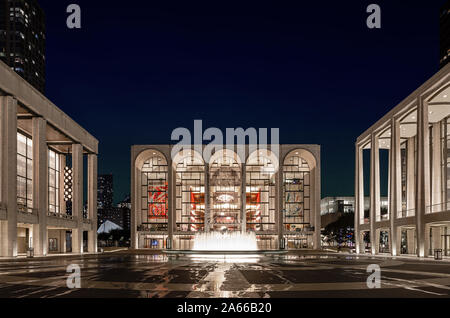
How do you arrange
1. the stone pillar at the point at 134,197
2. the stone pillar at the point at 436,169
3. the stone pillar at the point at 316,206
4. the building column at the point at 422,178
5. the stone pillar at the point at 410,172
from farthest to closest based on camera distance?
the stone pillar at the point at 134,197 < the stone pillar at the point at 316,206 < the stone pillar at the point at 410,172 < the stone pillar at the point at 436,169 < the building column at the point at 422,178

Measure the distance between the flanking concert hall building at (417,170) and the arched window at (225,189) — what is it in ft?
98.8

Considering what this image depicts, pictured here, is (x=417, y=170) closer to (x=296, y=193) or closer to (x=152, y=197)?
(x=296, y=193)

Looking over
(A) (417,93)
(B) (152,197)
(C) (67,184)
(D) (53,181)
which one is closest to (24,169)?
(D) (53,181)

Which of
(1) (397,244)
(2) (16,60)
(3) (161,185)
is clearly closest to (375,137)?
(1) (397,244)

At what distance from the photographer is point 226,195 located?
3499 inches

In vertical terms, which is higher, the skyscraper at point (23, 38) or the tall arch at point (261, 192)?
the skyscraper at point (23, 38)

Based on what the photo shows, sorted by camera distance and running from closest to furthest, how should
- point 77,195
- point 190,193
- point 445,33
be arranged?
point 77,195
point 190,193
point 445,33

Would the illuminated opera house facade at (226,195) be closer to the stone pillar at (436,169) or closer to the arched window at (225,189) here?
the arched window at (225,189)

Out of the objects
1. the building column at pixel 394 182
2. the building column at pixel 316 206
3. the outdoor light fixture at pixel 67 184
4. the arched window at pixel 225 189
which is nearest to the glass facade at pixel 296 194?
the building column at pixel 316 206

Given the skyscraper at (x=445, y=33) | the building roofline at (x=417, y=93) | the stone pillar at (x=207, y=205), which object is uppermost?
the skyscraper at (x=445, y=33)

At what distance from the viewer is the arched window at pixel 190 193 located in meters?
87.2

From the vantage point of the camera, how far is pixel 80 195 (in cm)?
6172

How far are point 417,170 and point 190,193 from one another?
53.1m
